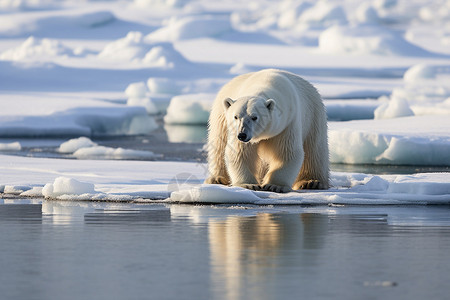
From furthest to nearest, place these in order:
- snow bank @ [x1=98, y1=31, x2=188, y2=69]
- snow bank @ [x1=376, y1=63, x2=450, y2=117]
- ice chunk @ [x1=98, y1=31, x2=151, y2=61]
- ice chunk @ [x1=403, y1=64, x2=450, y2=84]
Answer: ice chunk @ [x1=98, y1=31, x2=151, y2=61]
snow bank @ [x1=98, y1=31, x2=188, y2=69]
ice chunk @ [x1=403, y1=64, x2=450, y2=84]
snow bank @ [x1=376, y1=63, x2=450, y2=117]

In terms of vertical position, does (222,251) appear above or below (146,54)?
below

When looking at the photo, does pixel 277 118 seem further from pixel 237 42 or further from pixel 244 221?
pixel 237 42

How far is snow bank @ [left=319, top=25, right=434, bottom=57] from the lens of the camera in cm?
4556

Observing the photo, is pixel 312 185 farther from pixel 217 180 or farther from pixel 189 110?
pixel 189 110

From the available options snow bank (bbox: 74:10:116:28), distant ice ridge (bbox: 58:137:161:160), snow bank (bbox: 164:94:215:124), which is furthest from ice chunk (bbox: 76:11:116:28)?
distant ice ridge (bbox: 58:137:161:160)

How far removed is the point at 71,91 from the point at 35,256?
24629 millimetres

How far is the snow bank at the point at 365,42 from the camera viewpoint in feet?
149

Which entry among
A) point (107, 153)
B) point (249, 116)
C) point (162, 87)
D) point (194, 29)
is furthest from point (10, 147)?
point (194, 29)

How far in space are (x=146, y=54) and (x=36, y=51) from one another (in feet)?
13.9

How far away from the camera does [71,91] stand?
28.5 m

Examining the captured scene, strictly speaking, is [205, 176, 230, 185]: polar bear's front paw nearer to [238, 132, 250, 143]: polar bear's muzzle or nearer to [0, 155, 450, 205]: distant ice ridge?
[0, 155, 450, 205]: distant ice ridge

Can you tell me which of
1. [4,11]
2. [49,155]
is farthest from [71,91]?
[4,11]

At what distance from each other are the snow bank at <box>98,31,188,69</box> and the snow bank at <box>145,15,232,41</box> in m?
10.1

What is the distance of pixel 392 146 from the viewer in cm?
1026
